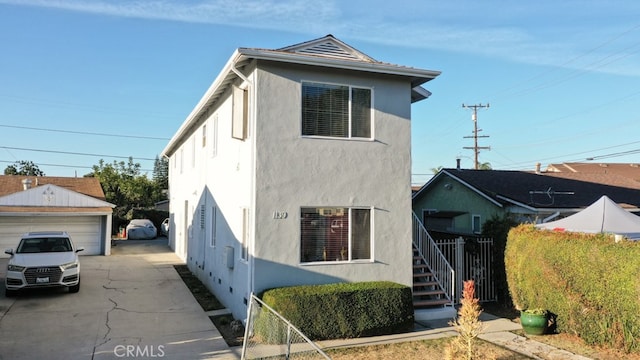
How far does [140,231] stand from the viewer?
3078 cm

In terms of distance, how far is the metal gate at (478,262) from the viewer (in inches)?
505

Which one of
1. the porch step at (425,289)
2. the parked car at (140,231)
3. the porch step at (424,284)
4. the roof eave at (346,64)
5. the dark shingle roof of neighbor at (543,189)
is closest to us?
the roof eave at (346,64)

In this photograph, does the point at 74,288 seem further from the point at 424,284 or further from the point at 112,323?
the point at 424,284

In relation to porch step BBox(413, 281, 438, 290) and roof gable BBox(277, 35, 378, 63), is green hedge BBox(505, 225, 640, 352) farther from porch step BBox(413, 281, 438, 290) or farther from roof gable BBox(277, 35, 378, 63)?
roof gable BBox(277, 35, 378, 63)

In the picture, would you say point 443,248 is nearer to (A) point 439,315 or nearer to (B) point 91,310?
(A) point 439,315

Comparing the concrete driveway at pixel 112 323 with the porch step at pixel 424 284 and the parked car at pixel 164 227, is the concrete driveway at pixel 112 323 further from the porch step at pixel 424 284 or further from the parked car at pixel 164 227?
the parked car at pixel 164 227

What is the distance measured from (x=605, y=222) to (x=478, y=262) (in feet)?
10.9

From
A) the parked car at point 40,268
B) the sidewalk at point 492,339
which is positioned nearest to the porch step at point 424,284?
the sidewalk at point 492,339

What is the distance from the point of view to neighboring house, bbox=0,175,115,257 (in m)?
21.0

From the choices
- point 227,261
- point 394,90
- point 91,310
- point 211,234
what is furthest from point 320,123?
point 91,310

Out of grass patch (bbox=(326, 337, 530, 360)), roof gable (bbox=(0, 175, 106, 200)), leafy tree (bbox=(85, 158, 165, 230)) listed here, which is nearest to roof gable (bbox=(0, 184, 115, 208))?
roof gable (bbox=(0, 175, 106, 200))

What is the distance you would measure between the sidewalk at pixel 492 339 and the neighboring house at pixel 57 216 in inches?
681

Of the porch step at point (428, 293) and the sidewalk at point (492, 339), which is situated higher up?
the porch step at point (428, 293)

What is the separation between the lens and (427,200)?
2095 centimetres
